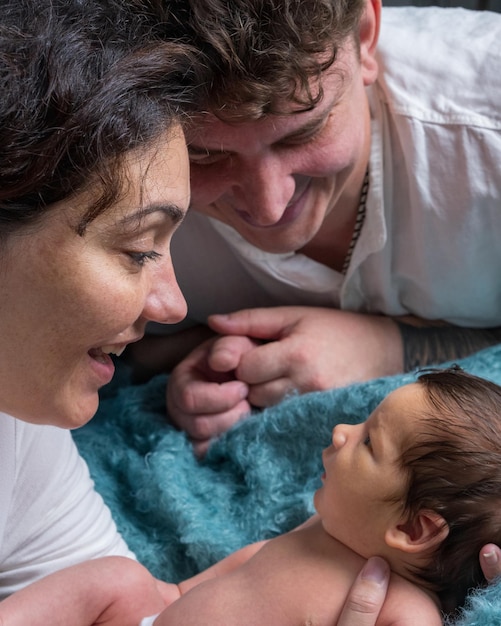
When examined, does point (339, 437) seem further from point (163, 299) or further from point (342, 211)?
point (342, 211)

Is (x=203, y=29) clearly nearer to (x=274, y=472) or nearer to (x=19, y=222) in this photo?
(x=19, y=222)

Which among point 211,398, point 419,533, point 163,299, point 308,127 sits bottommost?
point 211,398

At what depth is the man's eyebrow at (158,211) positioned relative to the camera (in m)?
0.81

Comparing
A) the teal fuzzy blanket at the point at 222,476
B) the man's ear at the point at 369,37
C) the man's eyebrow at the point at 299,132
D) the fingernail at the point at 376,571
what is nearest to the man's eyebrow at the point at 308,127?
the man's eyebrow at the point at 299,132

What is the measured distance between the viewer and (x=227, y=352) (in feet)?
4.57

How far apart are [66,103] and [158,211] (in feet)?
0.46

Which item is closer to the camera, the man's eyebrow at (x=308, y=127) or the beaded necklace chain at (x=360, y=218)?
the man's eyebrow at (x=308, y=127)

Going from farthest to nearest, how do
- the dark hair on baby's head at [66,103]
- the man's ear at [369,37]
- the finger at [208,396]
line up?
the finger at [208,396] → the man's ear at [369,37] → the dark hair on baby's head at [66,103]

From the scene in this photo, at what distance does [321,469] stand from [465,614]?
1.33 ft

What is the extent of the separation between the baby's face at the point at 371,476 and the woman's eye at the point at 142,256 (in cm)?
32

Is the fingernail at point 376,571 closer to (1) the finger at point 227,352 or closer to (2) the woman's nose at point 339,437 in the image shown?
(2) the woman's nose at point 339,437

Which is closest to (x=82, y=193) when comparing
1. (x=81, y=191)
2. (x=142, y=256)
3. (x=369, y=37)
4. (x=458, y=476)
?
(x=81, y=191)

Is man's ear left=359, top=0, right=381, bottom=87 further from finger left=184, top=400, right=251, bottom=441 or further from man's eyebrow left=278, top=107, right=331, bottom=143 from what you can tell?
finger left=184, top=400, right=251, bottom=441

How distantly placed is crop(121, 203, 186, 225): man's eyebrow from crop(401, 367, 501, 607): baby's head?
0.34 m
